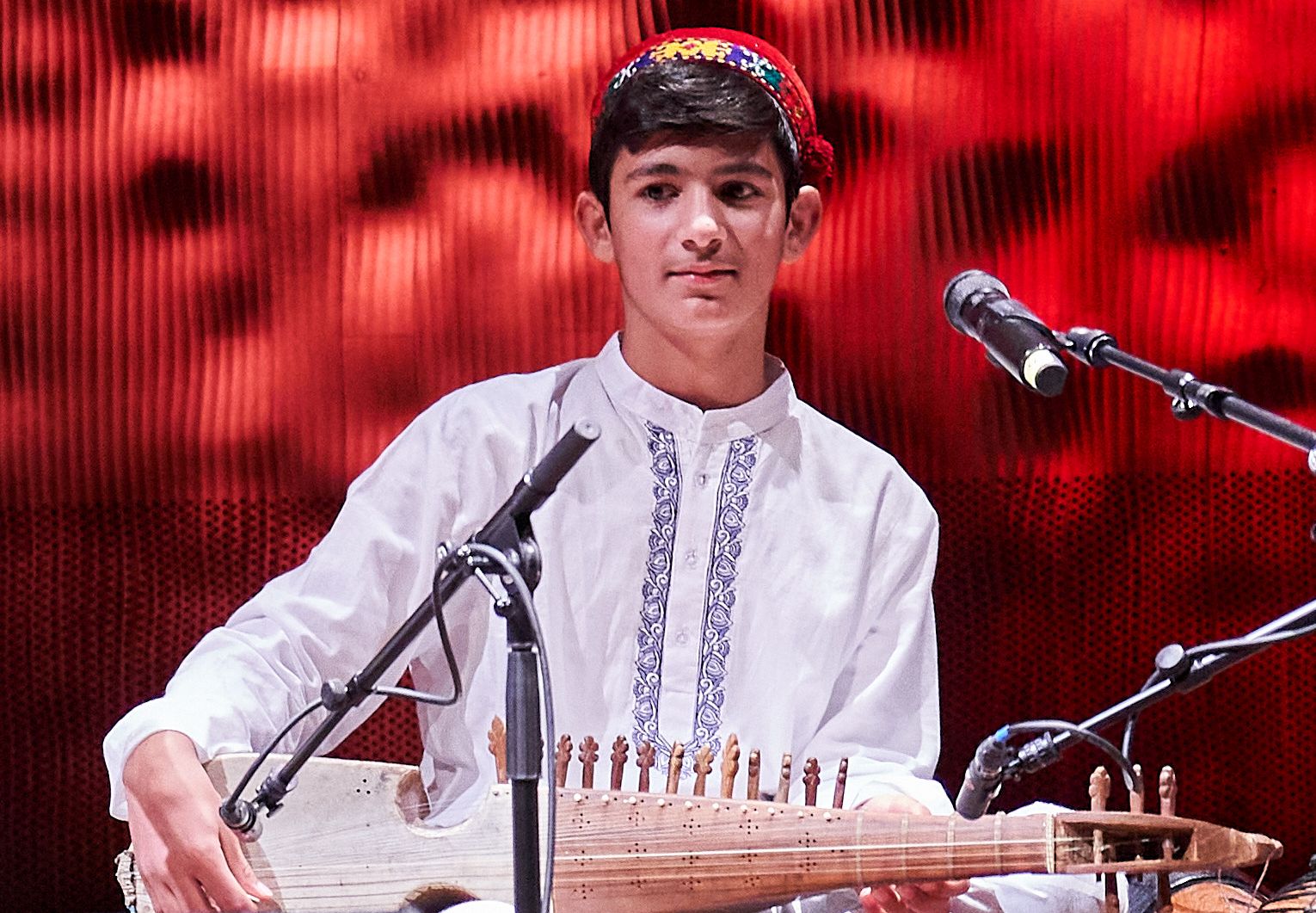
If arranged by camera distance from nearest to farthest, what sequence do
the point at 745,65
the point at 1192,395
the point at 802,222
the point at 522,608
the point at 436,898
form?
the point at 522,608 → the point at 1192,395 → the point at 436,898 → the point at 745,65 → the point at 802,222

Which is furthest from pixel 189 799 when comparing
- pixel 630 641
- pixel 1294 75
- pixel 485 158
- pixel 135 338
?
pixel 1294 75

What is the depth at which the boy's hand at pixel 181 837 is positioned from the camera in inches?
94.0

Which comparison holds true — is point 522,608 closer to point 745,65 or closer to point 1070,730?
point 1070,730

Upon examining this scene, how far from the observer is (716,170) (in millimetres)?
2826

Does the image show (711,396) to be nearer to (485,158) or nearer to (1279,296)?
(485,158)

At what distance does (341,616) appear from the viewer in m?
2.73

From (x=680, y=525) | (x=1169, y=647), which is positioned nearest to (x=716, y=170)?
(x=680, y=525)

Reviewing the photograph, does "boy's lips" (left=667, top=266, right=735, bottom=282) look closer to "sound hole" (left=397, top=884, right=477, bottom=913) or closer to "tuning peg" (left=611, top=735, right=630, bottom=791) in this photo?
"tuning peg" (left=611, top=735, right=630, bottom=791)

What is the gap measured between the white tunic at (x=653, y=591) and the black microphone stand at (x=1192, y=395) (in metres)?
0.98

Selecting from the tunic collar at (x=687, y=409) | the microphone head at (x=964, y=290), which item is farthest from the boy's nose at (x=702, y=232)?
the microphone head at (x=964, y=290)

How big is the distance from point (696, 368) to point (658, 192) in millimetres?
310

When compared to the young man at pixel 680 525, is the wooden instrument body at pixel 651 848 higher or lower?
lower

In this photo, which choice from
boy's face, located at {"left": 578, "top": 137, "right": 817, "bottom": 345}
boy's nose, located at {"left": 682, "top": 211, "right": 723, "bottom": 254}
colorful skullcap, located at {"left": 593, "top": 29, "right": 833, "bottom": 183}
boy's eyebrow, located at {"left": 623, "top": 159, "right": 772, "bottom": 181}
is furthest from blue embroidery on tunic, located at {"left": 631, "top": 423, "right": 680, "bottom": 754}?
colorful skullcap, located at {"left": 593, "top": 29, "right": 833, "bottom": 183}

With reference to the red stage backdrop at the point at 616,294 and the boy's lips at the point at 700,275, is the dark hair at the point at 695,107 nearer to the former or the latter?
the boy's lips at the point at 700,275
